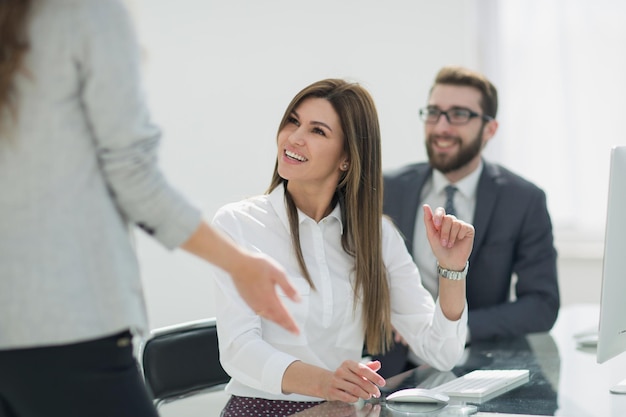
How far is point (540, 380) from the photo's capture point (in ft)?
6.69

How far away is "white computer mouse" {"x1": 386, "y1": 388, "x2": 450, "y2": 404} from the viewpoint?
69.3 inches

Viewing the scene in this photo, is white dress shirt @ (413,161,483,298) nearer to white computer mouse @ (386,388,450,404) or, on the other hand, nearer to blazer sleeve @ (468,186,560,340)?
blazer sleeve @ (468,186,560,340)

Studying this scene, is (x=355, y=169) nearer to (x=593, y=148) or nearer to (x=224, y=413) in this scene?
(x=224, y=413)

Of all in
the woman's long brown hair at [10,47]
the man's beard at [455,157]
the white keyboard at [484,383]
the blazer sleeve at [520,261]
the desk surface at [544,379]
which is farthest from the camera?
the man's beard at [455,157]

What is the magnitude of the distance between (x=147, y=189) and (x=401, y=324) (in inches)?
50.2

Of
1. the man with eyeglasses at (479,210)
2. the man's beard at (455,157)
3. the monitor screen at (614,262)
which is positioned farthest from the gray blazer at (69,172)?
the man's beard at (455,157)

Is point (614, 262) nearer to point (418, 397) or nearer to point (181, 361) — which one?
point (418, 397)

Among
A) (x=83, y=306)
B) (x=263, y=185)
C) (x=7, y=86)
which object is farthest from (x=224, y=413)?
(x=263, y=185)

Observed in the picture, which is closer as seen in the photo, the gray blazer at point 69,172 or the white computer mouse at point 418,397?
the gray blazer at point 69,172

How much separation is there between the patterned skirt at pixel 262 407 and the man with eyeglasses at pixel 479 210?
0.78 m

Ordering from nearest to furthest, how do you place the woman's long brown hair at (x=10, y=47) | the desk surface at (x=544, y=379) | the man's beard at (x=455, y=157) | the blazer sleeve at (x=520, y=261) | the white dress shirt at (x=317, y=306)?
1. the woman's long brown hair at (x=10, y=47)
2. the desk surface at (x=544, y=379)
3. the white dress shirt at (x=317, y=306)
4. the blazer sleeve at (x=520, y=261)
5. the man's beard at (x=455, y=157)

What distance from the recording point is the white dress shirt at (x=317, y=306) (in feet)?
6.75

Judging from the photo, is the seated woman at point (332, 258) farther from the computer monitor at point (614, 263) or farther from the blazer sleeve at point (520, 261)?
the blazer sleeve at point (520, 261)

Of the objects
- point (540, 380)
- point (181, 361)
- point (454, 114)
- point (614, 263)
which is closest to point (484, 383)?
point (540, 380)
